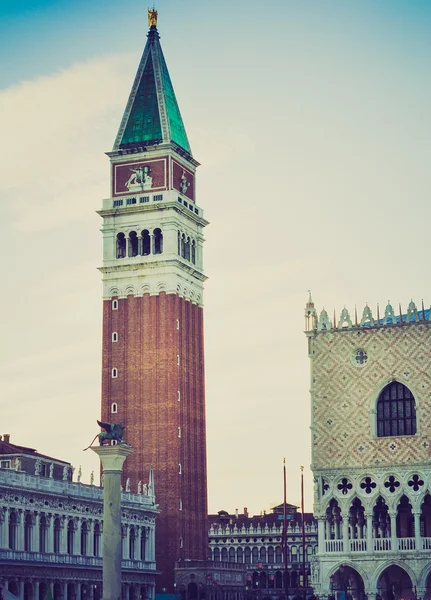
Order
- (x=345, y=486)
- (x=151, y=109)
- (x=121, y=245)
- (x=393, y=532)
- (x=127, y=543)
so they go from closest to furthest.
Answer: (x=393, y=532)
(x=345, y=486)
(x=127, y=543)
(x=121, y=245)
(x=151, y=109)

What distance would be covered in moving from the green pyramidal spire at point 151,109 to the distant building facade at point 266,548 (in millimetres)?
44712

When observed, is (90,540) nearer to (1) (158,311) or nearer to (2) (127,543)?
(2) (127,543)

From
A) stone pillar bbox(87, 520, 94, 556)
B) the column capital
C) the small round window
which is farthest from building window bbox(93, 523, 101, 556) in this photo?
the column capital

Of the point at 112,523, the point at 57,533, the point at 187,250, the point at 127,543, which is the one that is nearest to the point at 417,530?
the point at 57,533

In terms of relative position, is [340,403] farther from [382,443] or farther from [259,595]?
[259,595]

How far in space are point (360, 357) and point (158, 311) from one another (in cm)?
2688

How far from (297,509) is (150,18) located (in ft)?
190

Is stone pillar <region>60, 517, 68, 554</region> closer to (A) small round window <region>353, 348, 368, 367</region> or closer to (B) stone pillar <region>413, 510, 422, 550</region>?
(A) small round window <region>353, 348, 368, 367</region>

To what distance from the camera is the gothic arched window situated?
73125 millimetres

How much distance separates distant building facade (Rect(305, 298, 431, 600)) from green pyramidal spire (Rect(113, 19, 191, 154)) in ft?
103

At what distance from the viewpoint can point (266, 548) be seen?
128500 millimetres

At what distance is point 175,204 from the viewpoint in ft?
325

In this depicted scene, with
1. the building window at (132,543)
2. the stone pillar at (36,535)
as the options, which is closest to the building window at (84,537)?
the stone pillar at (36,535)

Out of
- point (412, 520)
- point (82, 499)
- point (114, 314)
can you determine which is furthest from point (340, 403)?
point (114, 314)
